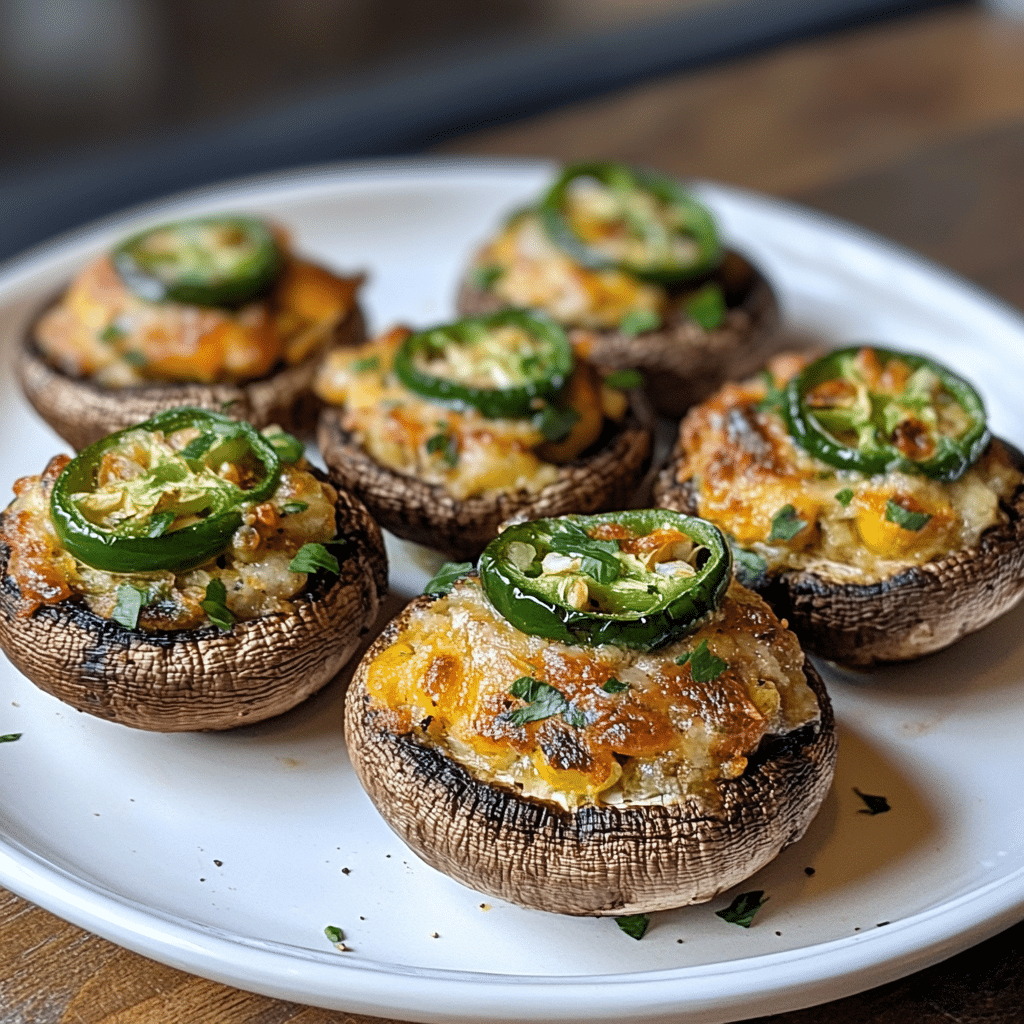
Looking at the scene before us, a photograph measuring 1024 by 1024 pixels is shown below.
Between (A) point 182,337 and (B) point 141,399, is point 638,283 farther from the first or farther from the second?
(B) point 141,399

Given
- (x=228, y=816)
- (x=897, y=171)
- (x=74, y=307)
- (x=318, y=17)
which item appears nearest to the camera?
(x=228, y=816)

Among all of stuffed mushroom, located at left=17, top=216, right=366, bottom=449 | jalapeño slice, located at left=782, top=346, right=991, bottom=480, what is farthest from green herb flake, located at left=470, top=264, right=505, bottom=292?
jalapeño slice, located at left=782, top=346, right=991, bottom=480

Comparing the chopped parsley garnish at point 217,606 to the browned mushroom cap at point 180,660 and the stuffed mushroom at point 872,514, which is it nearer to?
the browned mushroom cap at point 180,660

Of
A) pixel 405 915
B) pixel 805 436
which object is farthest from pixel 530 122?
pixel 405 915

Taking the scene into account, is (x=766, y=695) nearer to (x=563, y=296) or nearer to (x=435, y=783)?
(x=435, y=783)

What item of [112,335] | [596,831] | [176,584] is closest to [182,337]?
[112,335]

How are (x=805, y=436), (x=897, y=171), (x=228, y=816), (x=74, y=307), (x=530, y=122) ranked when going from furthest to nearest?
(x=530, y=122) < (x=897, y=171) < (x=74, y=307) < (x=805, y=436) < (x=228, y=816)
